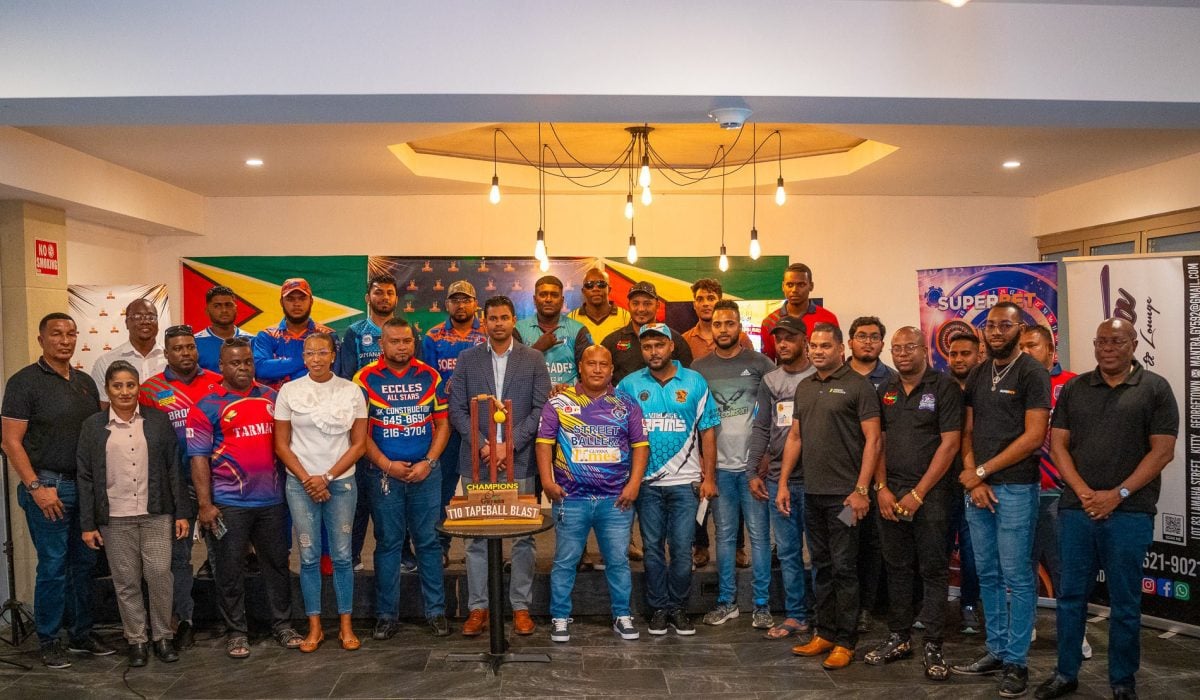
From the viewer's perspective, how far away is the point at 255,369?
5.20 metres

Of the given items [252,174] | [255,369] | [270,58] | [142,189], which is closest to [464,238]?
[252,174]

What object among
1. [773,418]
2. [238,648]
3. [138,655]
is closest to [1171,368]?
[773,418]

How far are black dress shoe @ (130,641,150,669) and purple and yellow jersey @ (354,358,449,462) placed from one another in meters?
1.50

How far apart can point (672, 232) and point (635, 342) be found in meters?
3.38

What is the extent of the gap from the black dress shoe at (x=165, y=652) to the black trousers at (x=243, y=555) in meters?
0.28

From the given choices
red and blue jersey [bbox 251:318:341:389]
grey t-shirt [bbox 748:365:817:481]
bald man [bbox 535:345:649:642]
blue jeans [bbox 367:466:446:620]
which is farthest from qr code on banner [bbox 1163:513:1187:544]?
red and blue jersey [bbox 251:318:341:389]

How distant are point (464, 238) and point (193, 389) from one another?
4110 millimetres

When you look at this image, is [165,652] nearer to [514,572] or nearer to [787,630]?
[514,572]

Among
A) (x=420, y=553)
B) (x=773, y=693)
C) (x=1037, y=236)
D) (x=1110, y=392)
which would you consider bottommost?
(x=773, y=693)

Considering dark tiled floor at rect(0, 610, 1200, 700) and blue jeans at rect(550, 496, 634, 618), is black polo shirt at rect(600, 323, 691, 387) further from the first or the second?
dark tiled floor at rect(0, 610, 1200, 700)

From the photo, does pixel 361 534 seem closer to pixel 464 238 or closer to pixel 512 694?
pixel 512 694

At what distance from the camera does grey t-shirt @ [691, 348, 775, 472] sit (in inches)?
199

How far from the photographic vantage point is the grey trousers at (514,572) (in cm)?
495

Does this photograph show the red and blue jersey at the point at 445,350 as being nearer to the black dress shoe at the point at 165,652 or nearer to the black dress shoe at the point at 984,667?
the black dress shoe at the point at 165,652
